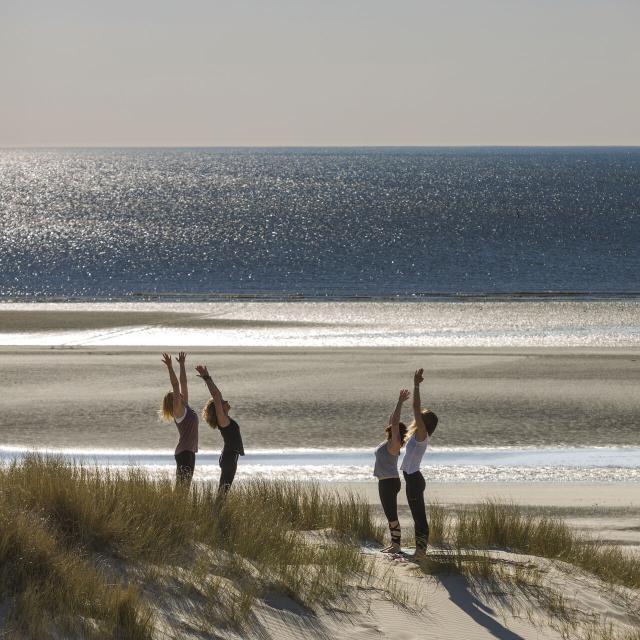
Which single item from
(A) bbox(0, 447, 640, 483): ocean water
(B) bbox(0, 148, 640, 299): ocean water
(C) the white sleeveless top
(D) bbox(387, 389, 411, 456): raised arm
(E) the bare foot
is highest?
(B) bbox(0, 148, 640, 299): ocean water

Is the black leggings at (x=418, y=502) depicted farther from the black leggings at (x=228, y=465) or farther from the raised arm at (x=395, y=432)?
the black leggings at (x=228, y=465)

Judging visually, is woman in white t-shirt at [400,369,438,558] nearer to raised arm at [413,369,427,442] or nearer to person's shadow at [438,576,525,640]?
raised arm at [413,369,427,442]

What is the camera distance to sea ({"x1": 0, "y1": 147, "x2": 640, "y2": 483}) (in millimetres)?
17344

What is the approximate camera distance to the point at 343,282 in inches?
2121

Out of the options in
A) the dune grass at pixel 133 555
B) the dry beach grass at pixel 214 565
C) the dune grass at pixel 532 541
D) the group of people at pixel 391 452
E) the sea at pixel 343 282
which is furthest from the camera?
the sea at pixel 343 282

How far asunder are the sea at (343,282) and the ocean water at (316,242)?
0.22 metres

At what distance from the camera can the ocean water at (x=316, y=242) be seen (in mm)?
52938

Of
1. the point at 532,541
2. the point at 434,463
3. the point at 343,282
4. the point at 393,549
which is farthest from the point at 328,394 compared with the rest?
the point at 343,282

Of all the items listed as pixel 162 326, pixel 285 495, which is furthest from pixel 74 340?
pixel 285 495

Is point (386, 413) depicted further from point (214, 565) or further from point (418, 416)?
point (214, 565)

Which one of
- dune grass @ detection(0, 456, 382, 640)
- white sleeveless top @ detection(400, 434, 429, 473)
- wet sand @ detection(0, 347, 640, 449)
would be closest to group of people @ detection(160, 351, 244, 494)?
dune grass @ detection(0, 456, 382, 640)

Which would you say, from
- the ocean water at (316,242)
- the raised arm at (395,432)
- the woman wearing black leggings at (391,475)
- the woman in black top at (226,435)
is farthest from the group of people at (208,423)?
the ocean water at (316,242)

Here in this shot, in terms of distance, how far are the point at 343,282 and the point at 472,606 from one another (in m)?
45.6

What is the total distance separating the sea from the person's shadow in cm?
635
